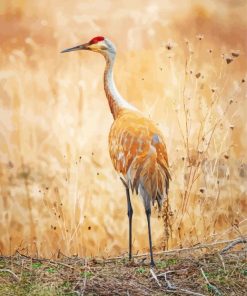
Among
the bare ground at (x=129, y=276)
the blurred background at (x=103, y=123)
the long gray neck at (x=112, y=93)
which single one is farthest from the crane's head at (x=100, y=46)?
the bare ground at (x=129, y=276)

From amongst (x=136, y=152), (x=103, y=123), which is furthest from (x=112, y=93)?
(x=136, y=152)

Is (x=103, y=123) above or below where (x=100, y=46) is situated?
below

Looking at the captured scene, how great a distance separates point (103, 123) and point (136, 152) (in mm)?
574

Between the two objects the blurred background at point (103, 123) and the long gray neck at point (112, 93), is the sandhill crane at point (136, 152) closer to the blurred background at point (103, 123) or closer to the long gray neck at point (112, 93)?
the long gray neck at point (112, 93)

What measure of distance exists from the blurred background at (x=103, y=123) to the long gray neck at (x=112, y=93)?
163 mm

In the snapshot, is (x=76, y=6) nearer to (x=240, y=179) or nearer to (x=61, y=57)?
(x=61, y=57)

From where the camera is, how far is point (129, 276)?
10.7ft

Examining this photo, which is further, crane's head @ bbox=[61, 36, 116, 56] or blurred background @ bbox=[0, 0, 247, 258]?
blurred background @ bbox=[0, 0, 247, 258]

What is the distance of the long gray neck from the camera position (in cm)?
394

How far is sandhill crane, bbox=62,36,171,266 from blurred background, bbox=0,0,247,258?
0.26 metres

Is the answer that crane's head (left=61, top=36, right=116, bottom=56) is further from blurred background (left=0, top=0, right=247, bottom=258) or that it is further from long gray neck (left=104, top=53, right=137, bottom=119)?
blurred background (left=0, top=0, right=247, bottom=258)

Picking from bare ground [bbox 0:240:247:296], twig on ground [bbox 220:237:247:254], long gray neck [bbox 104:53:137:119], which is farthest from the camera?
long gray neck [bbox 104:53:137:119]

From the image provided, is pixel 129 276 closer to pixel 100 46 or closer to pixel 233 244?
pixel 233 244

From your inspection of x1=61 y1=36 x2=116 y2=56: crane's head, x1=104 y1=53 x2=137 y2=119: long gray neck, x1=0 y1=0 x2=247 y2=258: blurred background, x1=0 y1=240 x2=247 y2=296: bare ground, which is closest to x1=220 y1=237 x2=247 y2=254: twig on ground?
x1=0 y1=240 x2=247 y2=296: bare ground
